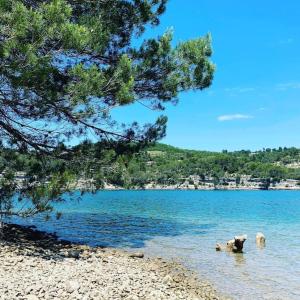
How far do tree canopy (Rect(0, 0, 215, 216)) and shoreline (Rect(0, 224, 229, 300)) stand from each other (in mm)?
1737

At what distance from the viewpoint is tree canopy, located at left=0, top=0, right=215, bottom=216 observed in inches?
479

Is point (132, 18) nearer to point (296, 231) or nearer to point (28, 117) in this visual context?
point (28, 117)

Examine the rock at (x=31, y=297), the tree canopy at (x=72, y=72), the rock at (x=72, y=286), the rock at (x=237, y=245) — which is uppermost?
the tree canopy at (x=72, y=72)

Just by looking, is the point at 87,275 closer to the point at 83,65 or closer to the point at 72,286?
the point at 72,286

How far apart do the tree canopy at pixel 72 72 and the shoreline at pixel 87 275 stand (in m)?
1.74

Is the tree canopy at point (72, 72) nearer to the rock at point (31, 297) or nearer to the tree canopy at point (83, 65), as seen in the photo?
the tree canopy at point (83, 65)

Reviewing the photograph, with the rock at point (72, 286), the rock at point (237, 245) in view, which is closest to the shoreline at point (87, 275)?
the rock at point (72, 286)

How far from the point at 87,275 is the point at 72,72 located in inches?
237

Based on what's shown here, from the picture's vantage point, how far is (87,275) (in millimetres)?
10875

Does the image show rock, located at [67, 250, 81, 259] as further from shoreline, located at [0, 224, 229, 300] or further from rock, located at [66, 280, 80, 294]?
rock, located at [66, 280, 80, 294]

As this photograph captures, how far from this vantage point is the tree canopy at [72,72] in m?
12.2

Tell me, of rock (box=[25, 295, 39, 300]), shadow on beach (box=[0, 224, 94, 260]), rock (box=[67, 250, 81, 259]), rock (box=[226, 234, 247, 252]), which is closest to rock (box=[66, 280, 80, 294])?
rock (box=[25, 295, 39, 300])

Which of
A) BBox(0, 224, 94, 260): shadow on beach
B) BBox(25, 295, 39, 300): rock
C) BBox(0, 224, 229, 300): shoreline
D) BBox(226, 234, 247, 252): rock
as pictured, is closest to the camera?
BBox(25, 295, 39, 300): rock

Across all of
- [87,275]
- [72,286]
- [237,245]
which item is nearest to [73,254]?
[87,275]
